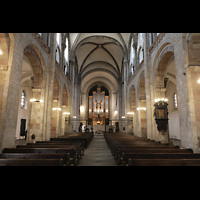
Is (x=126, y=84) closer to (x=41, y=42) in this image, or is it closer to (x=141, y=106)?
(x=141, y=106)

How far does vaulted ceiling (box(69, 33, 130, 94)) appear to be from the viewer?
1931 cm

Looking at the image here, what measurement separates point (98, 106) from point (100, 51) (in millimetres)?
13192

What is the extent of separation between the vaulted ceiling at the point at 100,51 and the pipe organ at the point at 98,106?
4.67 metres

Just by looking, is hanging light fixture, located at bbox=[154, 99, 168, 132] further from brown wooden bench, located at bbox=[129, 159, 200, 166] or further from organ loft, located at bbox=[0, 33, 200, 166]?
brown wooden bench, located at bbox=[129, 159, 200, 166]

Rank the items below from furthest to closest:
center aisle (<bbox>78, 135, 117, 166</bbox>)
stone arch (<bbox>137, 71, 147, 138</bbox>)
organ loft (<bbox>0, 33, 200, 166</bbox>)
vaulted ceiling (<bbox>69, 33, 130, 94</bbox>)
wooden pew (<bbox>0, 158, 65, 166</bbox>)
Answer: vaulted ceiling (<bbox>69, 33, 130, 94</bbox>) < stone arch (<bbox>137, 71, 147, 138</bbox>) < center aisle (<bbox>78, 135, 117, 166</bbox>) < organ loft (<bbox>0, 33, 200, 166</bbox>) < wooden pew (<bbox>0, 158, 65, 166</bbox>)

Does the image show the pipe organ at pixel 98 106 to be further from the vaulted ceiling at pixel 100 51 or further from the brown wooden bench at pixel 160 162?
the brown wooden bench at pixel 160 162

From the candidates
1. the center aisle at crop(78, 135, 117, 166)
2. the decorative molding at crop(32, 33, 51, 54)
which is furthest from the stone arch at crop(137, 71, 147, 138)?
the decorative molding at crop(32, 33, 51, 54)

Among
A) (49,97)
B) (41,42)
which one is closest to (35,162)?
(49,97)

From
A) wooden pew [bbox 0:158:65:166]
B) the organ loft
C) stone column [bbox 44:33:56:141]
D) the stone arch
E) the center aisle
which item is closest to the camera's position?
wooden pew [bbox 0:158:65:166]

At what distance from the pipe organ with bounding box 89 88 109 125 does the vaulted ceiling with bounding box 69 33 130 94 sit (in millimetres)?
4675

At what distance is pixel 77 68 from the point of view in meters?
25.7
